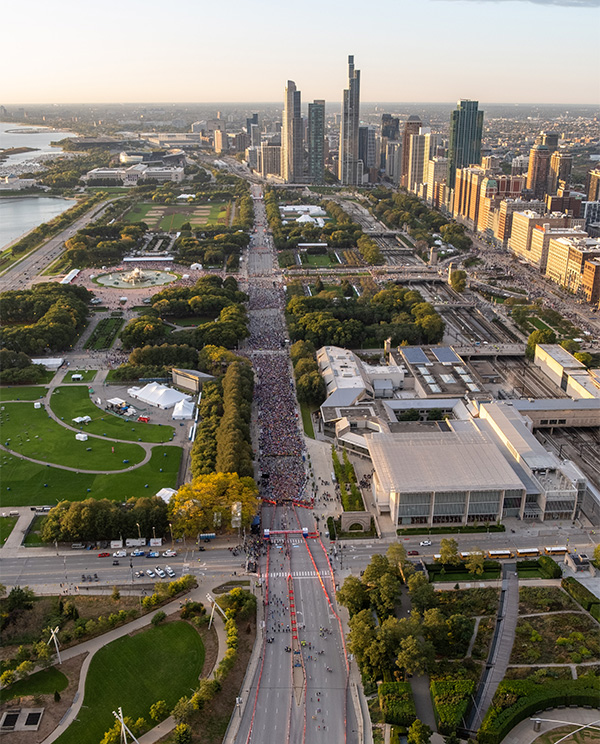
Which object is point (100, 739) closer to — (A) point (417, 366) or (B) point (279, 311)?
(A) point (417, 366)

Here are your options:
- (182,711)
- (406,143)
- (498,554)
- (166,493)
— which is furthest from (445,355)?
(406,143)

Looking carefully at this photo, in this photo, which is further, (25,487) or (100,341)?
(100,341)

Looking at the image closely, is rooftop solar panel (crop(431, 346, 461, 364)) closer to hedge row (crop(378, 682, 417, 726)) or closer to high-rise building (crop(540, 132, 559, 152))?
hedge row (crop(378, 682, 417, 726))

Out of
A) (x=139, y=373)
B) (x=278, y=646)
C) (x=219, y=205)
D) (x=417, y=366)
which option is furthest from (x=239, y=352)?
(x=219, y=205)

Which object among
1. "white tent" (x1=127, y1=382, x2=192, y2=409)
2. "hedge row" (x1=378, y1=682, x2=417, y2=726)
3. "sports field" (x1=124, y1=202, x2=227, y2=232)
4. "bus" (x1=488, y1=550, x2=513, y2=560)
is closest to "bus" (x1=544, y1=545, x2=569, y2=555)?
"bus" (x1=488, y1=550, x2=513, y2=560)

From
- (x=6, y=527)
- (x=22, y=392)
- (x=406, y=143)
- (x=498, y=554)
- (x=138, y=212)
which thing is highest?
(x=406, y=143)

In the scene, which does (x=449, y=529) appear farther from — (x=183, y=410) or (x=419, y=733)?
(x=183, y=410)
